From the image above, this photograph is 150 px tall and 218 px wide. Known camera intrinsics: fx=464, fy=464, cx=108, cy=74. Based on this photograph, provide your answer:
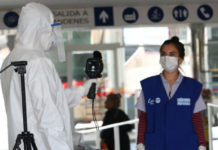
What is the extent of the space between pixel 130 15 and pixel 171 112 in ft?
16.4

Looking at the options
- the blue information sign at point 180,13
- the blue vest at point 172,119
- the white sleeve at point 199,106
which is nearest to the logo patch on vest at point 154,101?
the blue vest at point 172,119

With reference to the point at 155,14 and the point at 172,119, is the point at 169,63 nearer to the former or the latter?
the point at 172,119

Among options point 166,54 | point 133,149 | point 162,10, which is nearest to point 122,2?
point 162,10

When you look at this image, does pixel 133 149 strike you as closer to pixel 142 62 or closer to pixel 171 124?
pixel 142 62

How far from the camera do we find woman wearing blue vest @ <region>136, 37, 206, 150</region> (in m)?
3.39

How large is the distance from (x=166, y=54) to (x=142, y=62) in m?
9.46

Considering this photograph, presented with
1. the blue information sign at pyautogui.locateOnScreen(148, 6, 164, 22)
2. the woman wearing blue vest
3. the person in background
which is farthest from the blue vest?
the blue information sign at pyautogui.locateOnScreen(148, 6, 164, 22)

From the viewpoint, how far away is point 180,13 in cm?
823

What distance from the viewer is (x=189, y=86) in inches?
136

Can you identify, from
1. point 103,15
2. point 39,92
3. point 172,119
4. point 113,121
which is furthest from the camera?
point 103,15

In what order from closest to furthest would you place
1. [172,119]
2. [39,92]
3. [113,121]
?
[39,92], [172,119], [113,121]

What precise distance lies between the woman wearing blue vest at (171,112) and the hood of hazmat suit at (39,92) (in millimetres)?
614

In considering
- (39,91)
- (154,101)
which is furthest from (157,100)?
(39,91)

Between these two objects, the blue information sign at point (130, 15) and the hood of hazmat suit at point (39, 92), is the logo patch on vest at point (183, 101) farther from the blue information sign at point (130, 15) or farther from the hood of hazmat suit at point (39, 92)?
the blue information sign at point (130, 15)
